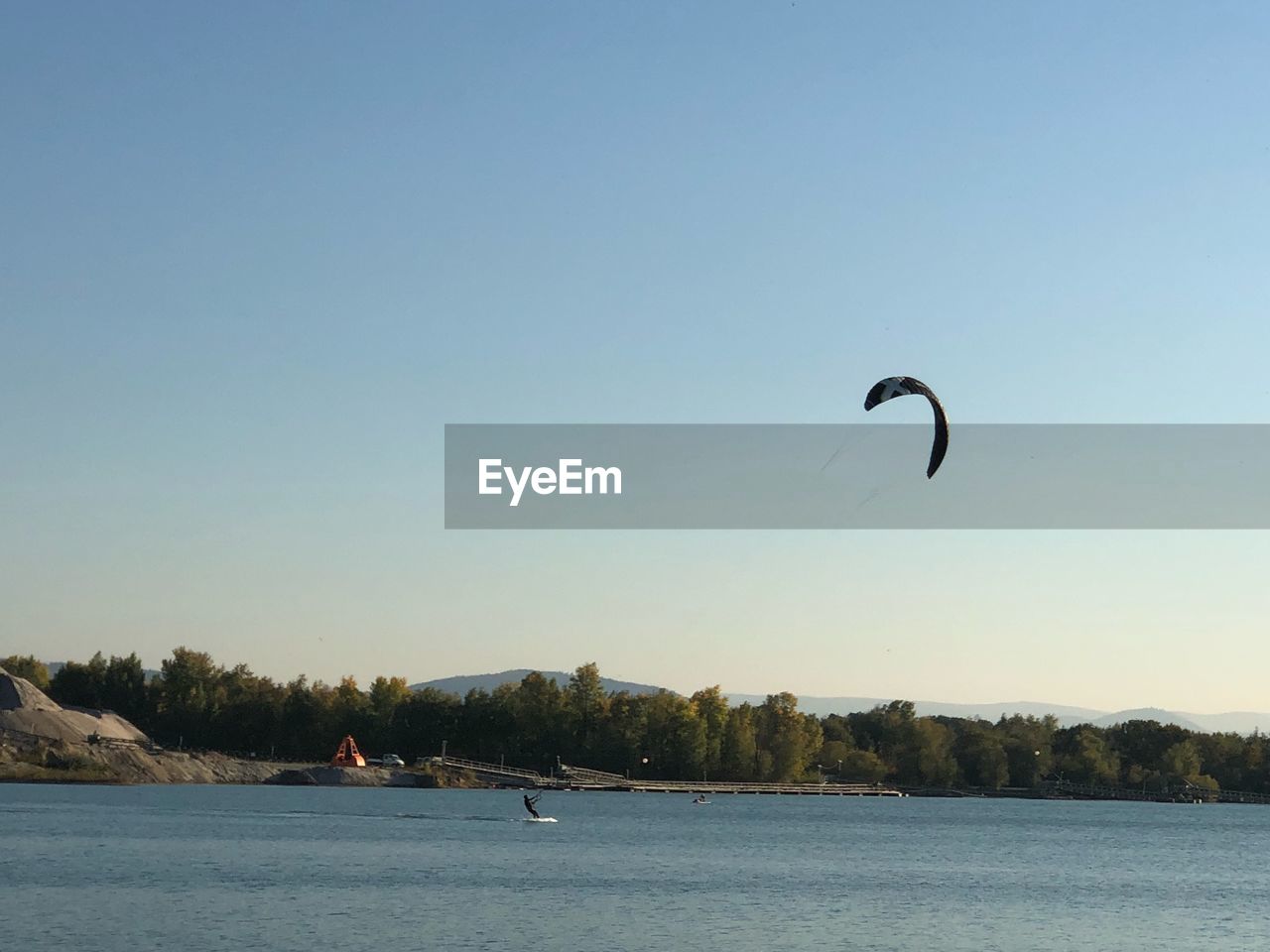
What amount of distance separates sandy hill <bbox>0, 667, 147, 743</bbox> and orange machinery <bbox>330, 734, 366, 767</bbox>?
17.2m

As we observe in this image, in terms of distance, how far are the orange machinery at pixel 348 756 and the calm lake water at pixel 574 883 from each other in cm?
3345

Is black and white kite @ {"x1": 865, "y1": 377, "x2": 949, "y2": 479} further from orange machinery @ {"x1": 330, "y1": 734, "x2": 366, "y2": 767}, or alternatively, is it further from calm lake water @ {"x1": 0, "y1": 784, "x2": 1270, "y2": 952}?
orange machinery @ {"x1": 330, "y1": 734, "x2": 366, "y2": 767}

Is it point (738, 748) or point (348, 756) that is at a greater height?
point (738, 748)

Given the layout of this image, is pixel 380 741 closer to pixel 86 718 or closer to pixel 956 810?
pixel 86 718

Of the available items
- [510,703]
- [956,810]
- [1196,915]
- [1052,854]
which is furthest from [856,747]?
[1196,915]

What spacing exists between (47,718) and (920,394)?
118351 millimetres

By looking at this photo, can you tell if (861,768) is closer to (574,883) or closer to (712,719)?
(712,719)

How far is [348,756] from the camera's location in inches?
5556

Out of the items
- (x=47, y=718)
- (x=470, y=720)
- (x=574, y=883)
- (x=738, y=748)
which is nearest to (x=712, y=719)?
(x=738, y=748)

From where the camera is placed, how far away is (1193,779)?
183 m

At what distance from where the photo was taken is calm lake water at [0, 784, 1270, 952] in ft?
132

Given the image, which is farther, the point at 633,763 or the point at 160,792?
the point at 633,763

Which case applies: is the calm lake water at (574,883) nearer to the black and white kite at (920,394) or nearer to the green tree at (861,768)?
the black and white kite at (920,394)

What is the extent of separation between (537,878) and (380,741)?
302 feet
